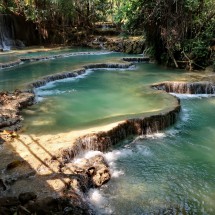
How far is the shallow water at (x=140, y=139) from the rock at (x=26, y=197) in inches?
37.3

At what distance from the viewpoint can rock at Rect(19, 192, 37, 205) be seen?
461 cm

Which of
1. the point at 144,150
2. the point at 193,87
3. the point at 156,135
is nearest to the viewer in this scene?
the point at 144,150

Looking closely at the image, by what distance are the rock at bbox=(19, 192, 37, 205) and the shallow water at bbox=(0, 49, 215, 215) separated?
0.95 m

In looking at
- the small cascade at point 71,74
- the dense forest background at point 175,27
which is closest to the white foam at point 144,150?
the small cascade at point 71,74

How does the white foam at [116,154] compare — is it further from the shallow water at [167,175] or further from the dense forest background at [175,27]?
the dense forest background at [175,27]

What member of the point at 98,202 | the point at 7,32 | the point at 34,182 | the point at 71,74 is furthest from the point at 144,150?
the point at 7,32

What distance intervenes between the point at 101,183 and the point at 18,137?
6.98 ft

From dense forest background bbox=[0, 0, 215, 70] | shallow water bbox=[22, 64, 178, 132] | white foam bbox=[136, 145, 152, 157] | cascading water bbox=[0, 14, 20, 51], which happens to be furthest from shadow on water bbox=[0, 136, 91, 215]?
cascading water bbox=[0, 14, 20, 51]

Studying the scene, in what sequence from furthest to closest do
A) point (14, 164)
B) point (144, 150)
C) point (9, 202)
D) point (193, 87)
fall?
point (193, 87) → point (144, 150) → point (14, 164) → point (9, 202)

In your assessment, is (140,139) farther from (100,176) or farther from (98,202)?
(98,202)

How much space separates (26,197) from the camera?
15.2 ft

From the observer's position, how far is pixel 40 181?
5.19 m

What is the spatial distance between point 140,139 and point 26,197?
3.42 meters

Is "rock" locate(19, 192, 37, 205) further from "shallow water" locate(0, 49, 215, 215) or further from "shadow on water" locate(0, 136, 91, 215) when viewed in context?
"shallow water" locate(0, 49, 215, 215)
